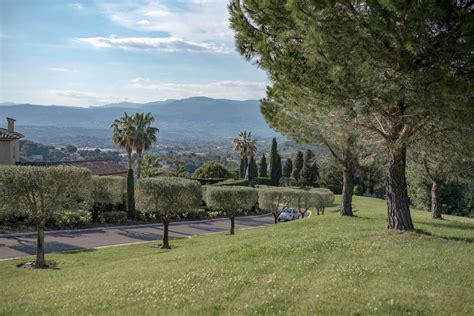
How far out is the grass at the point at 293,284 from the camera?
717 cm

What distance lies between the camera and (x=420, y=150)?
14.8 metres

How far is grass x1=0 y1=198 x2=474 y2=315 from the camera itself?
23.5 feet

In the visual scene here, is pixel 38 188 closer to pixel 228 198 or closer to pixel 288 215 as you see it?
pixel 228 198

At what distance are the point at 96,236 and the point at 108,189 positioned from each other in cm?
807

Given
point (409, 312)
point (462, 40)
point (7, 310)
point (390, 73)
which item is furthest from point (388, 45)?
point (7, 310)

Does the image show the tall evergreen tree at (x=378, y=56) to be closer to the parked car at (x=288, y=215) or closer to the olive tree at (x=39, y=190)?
the olive tree at (x=39, y=190)

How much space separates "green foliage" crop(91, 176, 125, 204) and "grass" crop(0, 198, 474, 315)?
890 inches

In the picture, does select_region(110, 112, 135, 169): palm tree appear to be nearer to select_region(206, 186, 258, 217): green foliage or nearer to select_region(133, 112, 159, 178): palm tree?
select_region(133, 112, 159, 178): palm tree

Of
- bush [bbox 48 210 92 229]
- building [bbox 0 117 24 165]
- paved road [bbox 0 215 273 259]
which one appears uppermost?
building [bbox 0 117 24 165]

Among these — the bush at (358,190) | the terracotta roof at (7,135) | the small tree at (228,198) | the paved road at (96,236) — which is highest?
the terracotta roof at (7,135)

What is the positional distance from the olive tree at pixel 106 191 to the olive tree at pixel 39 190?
14697 mm

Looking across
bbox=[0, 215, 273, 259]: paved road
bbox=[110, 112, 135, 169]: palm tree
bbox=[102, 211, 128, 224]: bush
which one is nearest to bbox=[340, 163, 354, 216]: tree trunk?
bbox=[0, 215, 273, 259]: paved road

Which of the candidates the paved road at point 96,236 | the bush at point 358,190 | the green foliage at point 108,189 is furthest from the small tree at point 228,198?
the bush at point 358,190

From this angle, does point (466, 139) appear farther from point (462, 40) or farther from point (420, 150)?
point (462, 40)
